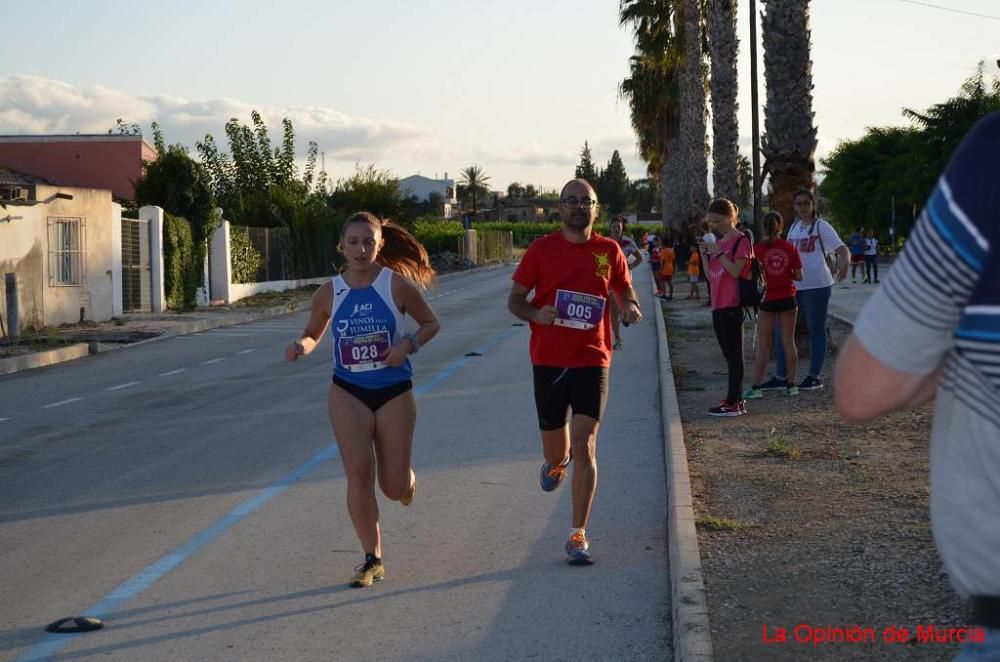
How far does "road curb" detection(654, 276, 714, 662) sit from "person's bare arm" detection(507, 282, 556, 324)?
1.30 meters

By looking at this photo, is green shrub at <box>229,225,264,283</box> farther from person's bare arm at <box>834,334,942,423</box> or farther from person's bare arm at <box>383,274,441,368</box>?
person's bare arm at <box>834,334,942,423</box>

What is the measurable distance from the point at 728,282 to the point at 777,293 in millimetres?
1352

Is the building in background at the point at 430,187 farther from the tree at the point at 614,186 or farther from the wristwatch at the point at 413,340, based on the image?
the wristwatch at the point at 413,340

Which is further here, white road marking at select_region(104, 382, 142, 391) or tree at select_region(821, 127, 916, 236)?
tree at select_region(821, 127, 916, 236)

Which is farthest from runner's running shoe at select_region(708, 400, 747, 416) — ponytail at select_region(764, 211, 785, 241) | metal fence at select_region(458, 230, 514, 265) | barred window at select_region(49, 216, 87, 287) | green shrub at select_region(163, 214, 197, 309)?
metal fence at select_region(458, 230, 514, 265)

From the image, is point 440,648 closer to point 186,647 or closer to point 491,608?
point 491,608

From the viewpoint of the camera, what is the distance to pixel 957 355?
2037 mm

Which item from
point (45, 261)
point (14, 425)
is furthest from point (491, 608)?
point (45, 261)

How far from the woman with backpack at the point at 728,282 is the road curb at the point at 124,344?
1116 cm

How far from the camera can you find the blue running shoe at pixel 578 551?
21.8 feet

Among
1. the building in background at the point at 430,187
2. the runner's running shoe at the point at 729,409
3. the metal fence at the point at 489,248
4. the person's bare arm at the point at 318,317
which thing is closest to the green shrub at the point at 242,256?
the runner's running shoe at the point at 729,409

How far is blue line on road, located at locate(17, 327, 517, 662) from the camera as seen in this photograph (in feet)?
17.9

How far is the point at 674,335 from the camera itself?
2212 centimetres

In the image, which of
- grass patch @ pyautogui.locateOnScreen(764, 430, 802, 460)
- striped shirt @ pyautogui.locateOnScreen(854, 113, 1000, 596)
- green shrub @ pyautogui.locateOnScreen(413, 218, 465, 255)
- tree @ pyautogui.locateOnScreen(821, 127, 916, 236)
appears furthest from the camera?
green shrub @ pyautogui.locateOnScreen(413, 218, 465, 255)
